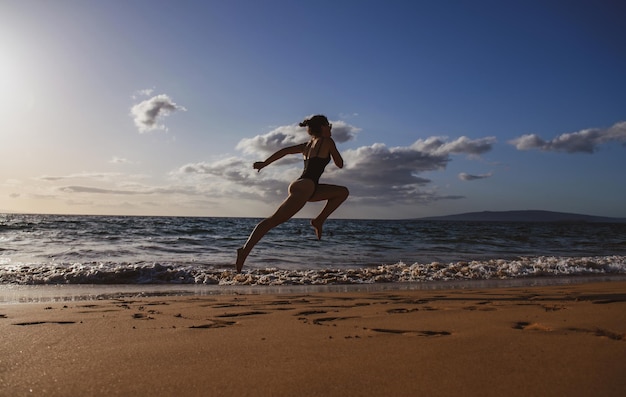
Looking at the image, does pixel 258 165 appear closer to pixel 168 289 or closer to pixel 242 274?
pixel 168 289

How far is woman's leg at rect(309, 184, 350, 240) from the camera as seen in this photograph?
534cm

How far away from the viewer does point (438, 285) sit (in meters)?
8.77

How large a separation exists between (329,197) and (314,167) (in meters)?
0.46

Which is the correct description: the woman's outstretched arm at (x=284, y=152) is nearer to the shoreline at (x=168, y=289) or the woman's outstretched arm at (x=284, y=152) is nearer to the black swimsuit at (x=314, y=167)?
the black swimsuit at (x=314, y=167)

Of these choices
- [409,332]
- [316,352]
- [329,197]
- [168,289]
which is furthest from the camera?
[168,289]

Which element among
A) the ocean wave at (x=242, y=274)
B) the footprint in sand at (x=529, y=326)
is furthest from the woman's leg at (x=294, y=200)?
the ocean wave at (x=242, y=274)

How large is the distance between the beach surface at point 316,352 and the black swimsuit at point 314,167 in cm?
158

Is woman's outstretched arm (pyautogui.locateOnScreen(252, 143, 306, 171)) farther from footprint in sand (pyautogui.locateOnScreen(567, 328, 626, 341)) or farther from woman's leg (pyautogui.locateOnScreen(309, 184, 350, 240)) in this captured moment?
footprint in sand (pyautogui.locateOnScreen(567, 328, 626, 341))

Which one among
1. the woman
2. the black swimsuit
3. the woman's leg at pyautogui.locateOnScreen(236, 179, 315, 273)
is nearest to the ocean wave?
the woman

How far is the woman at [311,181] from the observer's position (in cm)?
512

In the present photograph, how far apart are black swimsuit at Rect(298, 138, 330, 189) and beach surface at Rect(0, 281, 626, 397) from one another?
5.18 ft

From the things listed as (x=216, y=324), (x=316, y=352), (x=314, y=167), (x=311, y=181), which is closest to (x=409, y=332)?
(x=316, y=352)

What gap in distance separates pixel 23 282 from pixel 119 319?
18.7 ft

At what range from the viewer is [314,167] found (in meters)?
5.25
